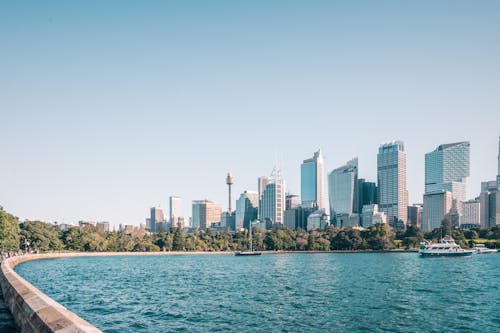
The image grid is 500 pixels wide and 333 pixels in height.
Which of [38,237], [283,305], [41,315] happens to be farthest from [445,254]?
[41,315]

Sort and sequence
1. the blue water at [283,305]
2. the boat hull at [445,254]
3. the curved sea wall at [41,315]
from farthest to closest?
1. the boat hull at [445,254]
2. the blue water at [283,305]
3. the curved sea wall at [41,315]

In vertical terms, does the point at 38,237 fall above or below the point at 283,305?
below

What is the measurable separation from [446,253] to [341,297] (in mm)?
149593

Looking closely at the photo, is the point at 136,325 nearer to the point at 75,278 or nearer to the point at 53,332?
the point at 53,332

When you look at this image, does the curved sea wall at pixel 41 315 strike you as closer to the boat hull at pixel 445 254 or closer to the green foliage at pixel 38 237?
the green foliage at pixel 38 237

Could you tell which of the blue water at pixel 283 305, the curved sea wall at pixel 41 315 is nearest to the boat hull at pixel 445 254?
the blue water at pixel 283 305

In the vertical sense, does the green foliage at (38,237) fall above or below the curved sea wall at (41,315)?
below

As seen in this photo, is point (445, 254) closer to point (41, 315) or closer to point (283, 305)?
point (283, 305)

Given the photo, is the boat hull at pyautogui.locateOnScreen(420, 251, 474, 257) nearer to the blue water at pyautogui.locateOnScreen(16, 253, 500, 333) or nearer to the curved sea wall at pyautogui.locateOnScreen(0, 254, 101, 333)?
the blue water at pyautogui.locateOnScreen(16, 253, 500, 333)

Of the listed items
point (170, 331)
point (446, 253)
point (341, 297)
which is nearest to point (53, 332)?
point (170, 331)

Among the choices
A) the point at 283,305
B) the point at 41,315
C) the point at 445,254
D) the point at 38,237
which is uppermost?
the point at 41,315

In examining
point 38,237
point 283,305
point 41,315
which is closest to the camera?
point 41,315

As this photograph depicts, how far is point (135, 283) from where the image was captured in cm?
8219

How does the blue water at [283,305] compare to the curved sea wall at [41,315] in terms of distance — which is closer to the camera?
the curved sea wall at [41,315]
